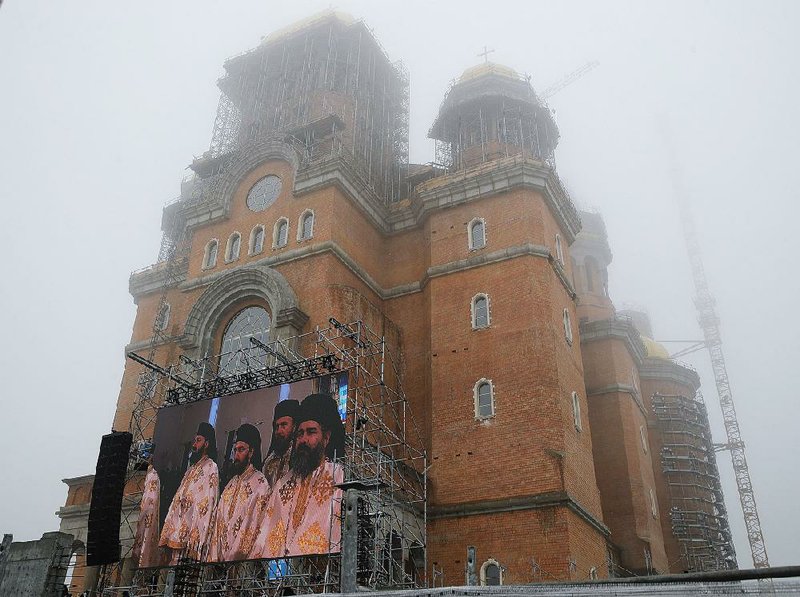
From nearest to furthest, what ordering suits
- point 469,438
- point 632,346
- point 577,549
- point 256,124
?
point 577,549, point 469,438, point 632,346, point 256,124

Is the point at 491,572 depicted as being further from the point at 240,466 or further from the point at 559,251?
the point at 559,251

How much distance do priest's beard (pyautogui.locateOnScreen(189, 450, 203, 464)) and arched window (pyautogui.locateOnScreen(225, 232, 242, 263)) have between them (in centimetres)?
845

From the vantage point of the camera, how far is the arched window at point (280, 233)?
2727cm

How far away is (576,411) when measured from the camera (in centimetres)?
2412

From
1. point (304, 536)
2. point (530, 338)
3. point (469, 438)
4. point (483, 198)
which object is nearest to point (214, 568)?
point (304, 536)

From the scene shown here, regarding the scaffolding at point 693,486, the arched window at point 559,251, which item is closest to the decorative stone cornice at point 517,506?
the arched window at point 559,251

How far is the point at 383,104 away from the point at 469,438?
2041 centimetres

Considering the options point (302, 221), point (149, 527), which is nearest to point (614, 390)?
point (302, 221)

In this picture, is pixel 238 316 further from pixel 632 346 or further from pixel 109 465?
pixel 632 346

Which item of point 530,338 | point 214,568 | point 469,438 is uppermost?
point 530,338

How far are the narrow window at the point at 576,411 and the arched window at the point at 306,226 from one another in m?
10.6

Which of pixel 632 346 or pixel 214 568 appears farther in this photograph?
pixel 632 346

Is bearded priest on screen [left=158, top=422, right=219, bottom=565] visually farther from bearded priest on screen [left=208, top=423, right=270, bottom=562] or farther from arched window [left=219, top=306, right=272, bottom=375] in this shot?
arched window [left=219, top=306, right=272, bottom=375]

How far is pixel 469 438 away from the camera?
23047mm
